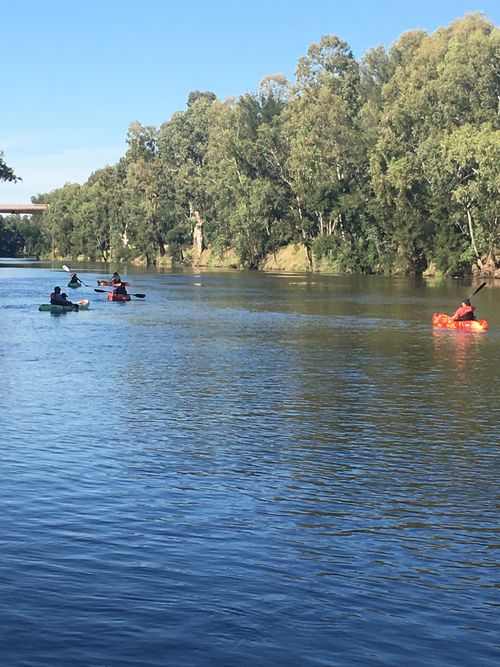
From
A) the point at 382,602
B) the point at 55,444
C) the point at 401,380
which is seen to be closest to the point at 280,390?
the point at 401,380

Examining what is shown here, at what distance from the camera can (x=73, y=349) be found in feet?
129

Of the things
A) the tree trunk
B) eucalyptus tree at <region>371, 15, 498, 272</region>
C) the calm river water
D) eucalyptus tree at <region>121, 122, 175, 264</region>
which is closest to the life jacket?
the calm river water

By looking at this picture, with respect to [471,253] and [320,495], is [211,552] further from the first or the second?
[471,253]

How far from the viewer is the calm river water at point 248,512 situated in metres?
10.4

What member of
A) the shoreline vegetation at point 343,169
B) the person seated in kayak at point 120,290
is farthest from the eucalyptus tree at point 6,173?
the person seated in kayak at point 120,290

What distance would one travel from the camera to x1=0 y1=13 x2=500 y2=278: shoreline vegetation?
10156 centimetres

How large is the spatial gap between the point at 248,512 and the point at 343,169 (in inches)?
4344

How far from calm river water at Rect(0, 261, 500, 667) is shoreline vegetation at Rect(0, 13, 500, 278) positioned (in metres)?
69.1

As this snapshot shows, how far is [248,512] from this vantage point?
49.4ft

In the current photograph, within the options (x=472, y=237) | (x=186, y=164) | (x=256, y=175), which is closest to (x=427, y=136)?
(x=472, y=237)

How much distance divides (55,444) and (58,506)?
16.1 feet

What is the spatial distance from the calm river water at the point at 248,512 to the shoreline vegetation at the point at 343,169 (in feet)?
227

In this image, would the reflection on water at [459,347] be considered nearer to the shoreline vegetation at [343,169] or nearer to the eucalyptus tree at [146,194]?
the shoreline vegetation at [343,169]

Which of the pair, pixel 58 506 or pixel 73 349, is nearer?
pixel 58 506
